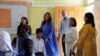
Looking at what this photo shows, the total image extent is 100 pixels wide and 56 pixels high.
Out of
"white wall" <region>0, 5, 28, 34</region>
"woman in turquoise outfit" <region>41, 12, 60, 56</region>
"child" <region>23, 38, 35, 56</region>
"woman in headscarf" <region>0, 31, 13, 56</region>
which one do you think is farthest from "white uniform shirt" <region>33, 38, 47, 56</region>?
"white wall" <region>0, 5, 28, 34</region>

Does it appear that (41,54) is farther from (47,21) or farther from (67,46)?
(47,21)

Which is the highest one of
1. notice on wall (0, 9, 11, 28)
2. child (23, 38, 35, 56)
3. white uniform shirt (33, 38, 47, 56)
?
notice on wall (0, 9, 11, 28)

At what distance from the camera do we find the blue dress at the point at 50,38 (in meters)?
6.96

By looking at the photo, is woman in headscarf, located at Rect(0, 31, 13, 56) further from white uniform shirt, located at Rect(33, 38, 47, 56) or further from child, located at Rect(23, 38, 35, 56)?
white uniform shirt, located at Rect(33, 38, 47, 56)

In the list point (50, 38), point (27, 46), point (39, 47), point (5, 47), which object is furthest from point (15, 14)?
point (5, 47)

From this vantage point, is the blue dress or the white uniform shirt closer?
the white uniform shirt

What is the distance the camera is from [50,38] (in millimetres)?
7055

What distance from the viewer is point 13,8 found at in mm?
9133

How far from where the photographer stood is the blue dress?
6957 millimetres

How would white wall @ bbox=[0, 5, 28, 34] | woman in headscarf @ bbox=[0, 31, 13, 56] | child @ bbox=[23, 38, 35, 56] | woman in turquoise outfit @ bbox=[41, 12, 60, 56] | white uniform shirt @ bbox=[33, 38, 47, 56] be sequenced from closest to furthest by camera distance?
woman in headscarf @ bbox=[0, 31, 13, 56] < child @ bbox=[23, 38, 35, 56] < white uniform shirt @ bbox=[33, 38, 47, 56] < woman in turquoise outfit @ bbox=[41, 12, 60, 56] < white wall @ bbox=[0, 5, 28, 34]

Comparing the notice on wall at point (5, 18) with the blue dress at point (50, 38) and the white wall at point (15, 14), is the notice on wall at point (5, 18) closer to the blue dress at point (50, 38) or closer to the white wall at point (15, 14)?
the white wall at point (15, 14)

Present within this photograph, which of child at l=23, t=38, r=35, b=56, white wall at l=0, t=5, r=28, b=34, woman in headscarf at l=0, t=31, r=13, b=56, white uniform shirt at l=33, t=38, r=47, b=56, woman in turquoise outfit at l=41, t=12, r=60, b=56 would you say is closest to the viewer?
woman in headscarf at l=0, t=31, r=13, b=56

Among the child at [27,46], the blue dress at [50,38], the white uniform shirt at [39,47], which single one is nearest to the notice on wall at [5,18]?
the blue dress at [50,38]

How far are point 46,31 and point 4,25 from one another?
8.38 ft
